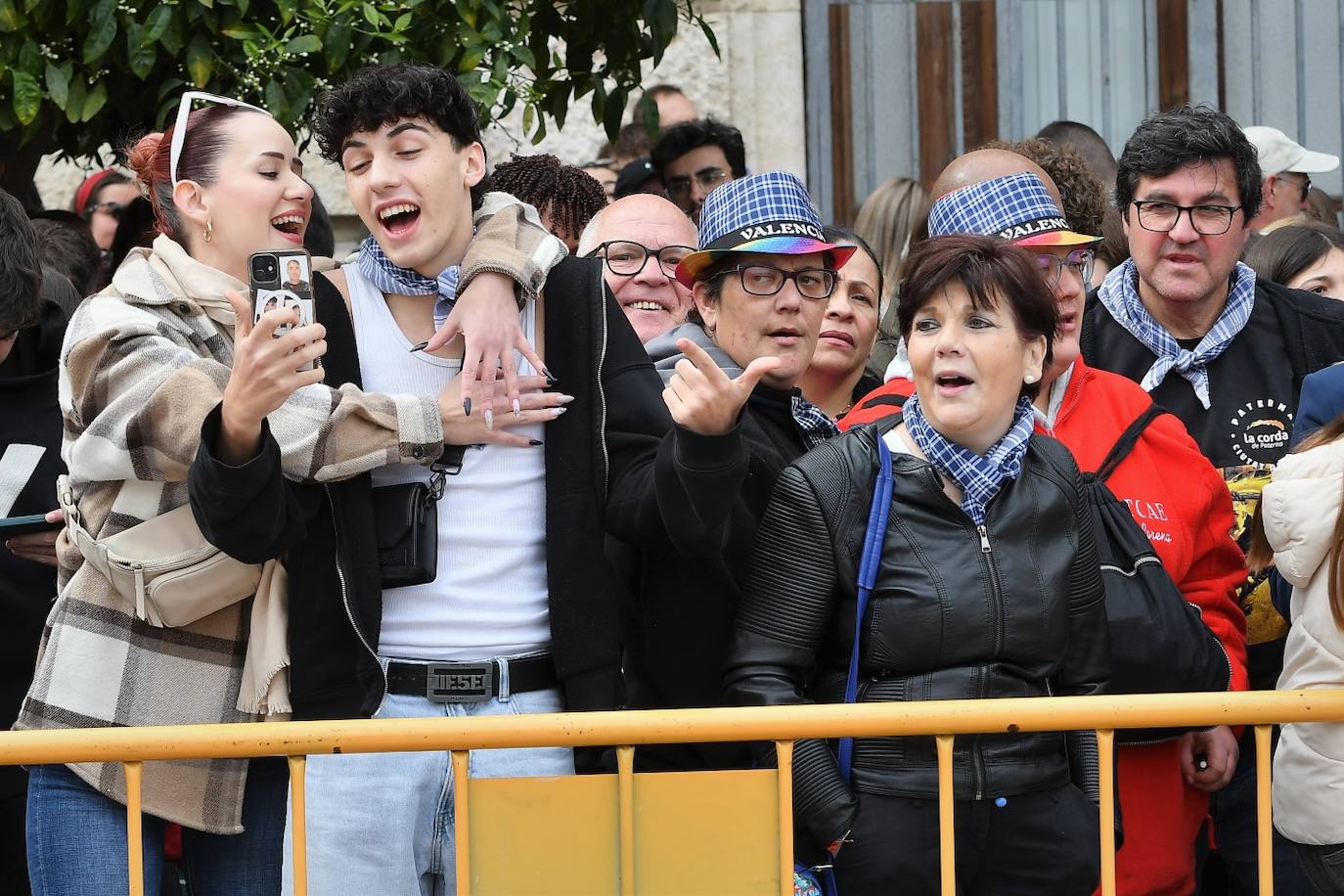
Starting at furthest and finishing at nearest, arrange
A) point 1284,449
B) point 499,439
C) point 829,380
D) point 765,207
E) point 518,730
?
point 829,380, point 1284,449, point 765,207, point 499,439, point 518,730

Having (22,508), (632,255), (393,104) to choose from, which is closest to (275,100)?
(632,255)

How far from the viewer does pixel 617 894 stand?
8.66ft

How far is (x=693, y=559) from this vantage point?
296 centimetres

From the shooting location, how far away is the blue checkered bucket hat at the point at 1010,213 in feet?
11.6

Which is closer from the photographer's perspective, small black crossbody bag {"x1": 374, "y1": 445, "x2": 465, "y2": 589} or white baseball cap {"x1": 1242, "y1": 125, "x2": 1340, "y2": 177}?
small black crossbody bag {"x1": 374, "y1": 445, "x2": 465, "y2": 589}

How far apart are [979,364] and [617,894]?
3.64 feet

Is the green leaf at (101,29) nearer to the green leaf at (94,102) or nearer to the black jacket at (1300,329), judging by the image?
the green leaf at (94,102)

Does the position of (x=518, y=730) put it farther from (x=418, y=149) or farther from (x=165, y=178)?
(x=165, y=178)

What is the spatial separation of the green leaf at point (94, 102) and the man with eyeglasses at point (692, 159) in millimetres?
2159

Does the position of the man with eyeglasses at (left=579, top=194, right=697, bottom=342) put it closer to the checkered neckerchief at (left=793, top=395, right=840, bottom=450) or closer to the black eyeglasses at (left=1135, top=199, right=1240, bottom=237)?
the checkered neckerchief at (left=793, top=395, right=840, bottom=450)

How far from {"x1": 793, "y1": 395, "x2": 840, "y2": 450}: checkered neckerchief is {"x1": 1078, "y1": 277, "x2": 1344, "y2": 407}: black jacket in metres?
0.96

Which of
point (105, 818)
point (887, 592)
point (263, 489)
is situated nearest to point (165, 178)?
point (263, 489)

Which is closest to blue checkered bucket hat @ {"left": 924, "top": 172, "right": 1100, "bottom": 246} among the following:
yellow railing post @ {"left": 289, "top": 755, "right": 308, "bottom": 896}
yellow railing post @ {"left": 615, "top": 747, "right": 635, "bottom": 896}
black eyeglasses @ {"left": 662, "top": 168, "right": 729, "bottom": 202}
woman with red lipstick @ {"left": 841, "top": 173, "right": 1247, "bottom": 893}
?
woman with red lipstick @ {"left": 841, "top": 173, "right": 1247, "bottom": 893}

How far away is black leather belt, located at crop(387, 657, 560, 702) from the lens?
2744mm
